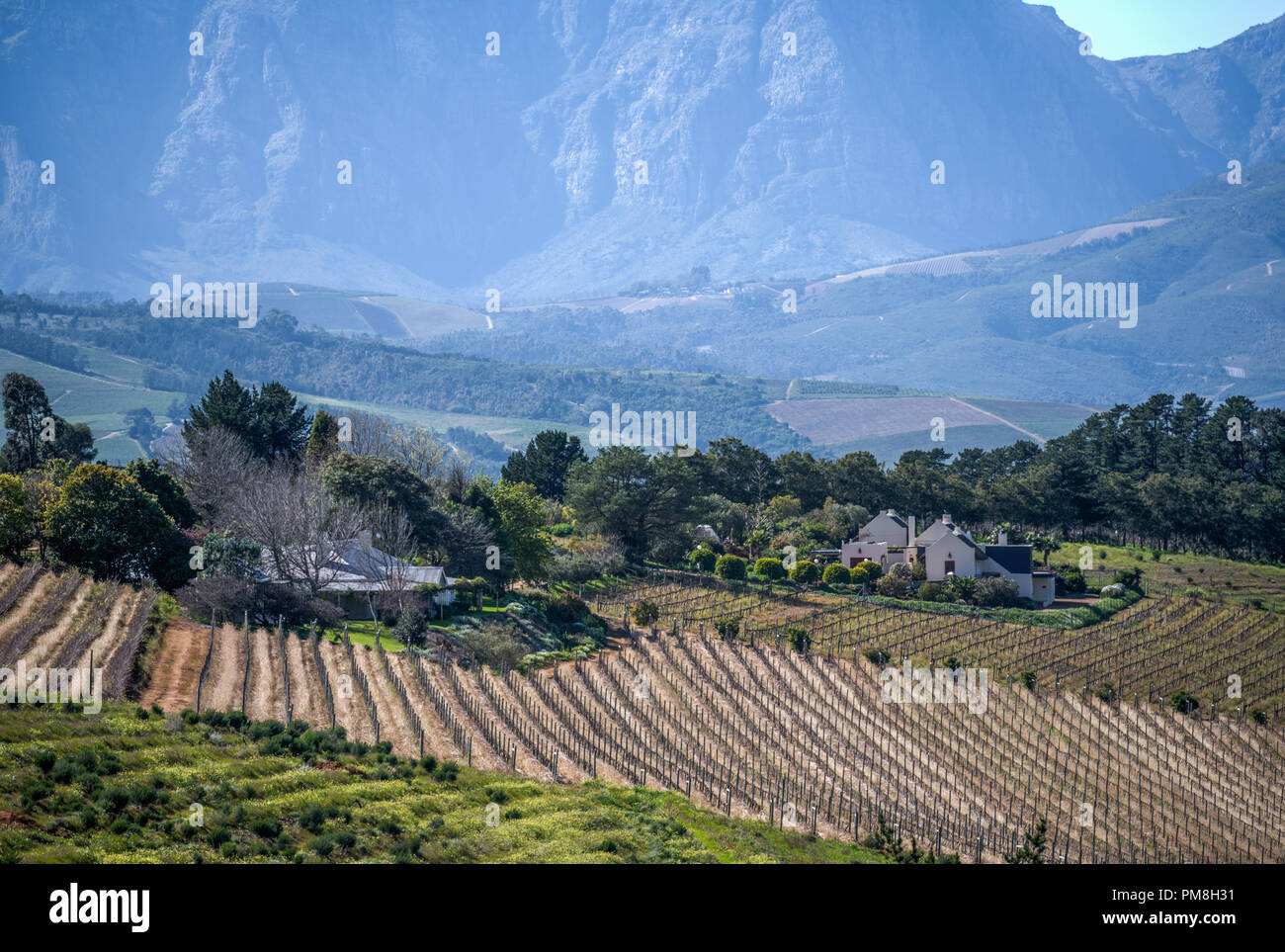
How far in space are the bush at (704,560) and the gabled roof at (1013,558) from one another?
652 inches

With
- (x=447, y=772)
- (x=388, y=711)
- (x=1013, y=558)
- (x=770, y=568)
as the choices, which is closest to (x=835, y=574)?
(x=770, y=568)

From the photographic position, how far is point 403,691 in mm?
47219

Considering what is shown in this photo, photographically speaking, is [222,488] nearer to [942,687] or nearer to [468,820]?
[942,687]

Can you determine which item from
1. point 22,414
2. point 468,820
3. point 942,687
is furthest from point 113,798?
point 22,414

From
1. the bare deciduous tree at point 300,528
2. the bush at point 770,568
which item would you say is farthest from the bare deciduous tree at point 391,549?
the bush at point 770,568

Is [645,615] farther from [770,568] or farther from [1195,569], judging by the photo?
[1195,569]

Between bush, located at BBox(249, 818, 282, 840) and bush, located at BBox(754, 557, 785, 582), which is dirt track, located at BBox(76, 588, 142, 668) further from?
bush, located at BBox(754, 557, 785, 582)

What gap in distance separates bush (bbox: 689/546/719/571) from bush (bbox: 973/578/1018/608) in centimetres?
1610

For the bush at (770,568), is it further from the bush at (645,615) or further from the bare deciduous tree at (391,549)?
the bare deciduous tree at (391,549)

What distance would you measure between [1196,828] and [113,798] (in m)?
34.9

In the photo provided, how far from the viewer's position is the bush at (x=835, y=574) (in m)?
79.9

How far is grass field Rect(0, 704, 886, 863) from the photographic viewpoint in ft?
91.5

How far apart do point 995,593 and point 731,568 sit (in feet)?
49.9
